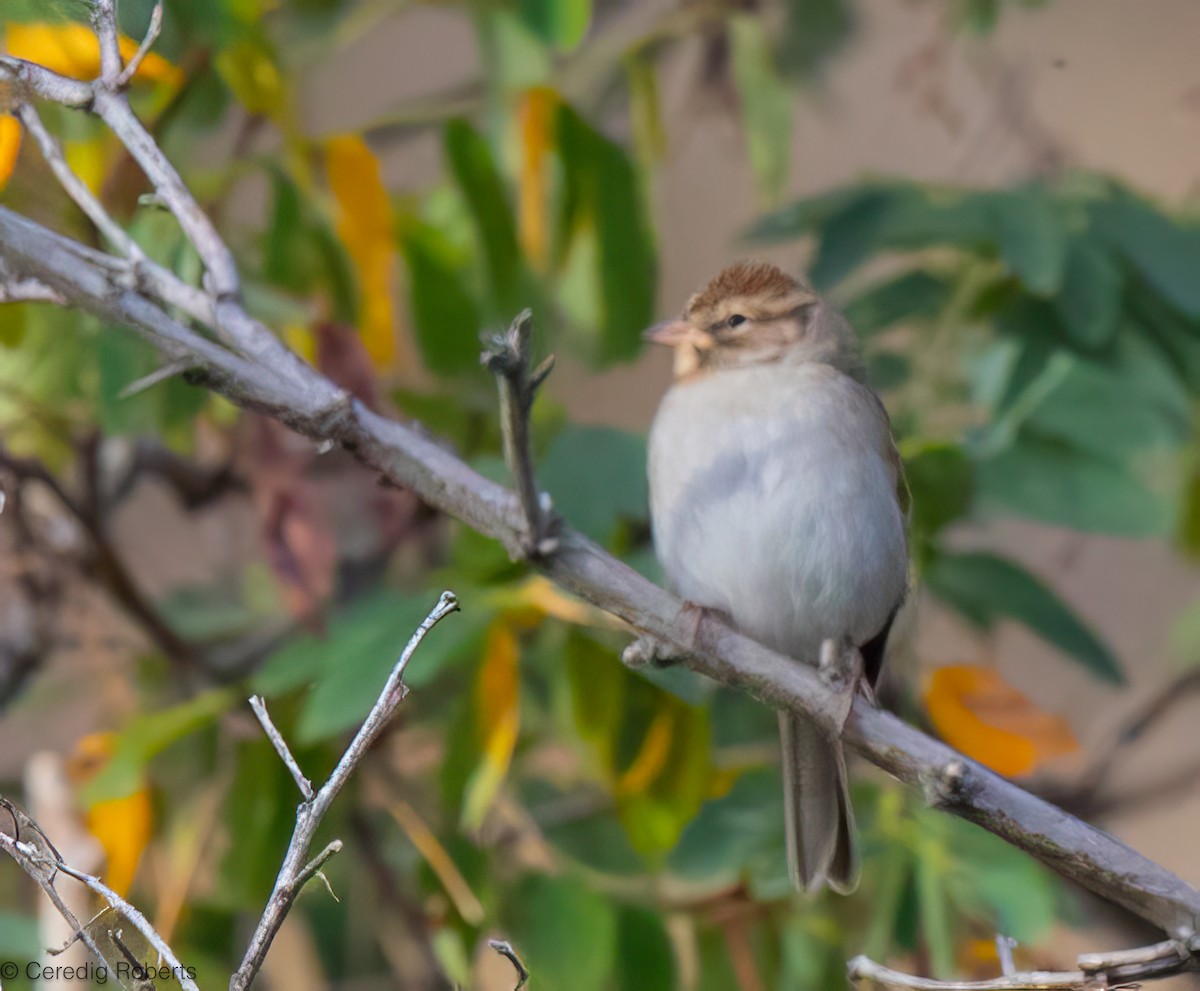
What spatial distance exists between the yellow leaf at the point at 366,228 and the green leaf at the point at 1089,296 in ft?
2.39

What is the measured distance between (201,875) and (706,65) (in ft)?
4.39

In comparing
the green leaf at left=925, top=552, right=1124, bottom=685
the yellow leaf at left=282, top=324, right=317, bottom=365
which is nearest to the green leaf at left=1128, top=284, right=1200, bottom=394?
the green leaf at left=925, top=552, right=1124, bottom=685

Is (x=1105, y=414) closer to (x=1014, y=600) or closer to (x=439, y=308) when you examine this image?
(x=1014, y=600)

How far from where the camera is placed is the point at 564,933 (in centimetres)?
139

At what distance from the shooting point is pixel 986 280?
163 cm

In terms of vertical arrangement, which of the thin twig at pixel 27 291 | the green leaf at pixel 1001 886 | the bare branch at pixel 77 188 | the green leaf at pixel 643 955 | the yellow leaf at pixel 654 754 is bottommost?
the green leaf at pixel 643 955

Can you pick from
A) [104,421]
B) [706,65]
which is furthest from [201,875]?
[706,65]

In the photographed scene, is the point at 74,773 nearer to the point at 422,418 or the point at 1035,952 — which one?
the point at 422,418

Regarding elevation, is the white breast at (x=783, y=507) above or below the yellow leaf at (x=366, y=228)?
below

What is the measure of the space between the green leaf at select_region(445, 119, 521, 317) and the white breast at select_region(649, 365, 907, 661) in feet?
0.91

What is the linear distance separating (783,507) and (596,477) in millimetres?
173

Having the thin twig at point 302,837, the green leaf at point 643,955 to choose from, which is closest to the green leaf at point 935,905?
the green leaf at point 643,955

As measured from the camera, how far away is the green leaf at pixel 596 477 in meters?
1.29

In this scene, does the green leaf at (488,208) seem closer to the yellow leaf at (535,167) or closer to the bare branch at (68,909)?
the yellow leaf at (535,167)
